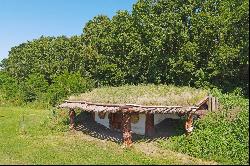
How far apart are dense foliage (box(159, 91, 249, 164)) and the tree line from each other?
608 cm

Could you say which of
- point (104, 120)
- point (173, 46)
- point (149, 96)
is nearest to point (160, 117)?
point (149, 96)

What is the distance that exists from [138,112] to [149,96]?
2.25 metres

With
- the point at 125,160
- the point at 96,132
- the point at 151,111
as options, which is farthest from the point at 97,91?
the point at 125,160

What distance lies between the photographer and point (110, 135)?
96.6ft

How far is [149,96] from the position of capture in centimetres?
2786

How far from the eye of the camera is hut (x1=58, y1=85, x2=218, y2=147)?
25.7 m

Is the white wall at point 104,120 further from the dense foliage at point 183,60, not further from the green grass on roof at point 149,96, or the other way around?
the dense foliage at point 183,60

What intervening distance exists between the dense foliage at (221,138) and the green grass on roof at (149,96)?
169 cm

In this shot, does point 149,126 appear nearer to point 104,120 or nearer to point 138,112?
point 138,112

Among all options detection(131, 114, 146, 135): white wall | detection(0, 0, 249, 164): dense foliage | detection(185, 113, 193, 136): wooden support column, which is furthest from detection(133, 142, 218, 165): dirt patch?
detection(131, 114, 146, 135): white wall

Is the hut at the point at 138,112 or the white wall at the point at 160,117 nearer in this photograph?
the hut at the point at 138,112

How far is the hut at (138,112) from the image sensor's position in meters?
25.7

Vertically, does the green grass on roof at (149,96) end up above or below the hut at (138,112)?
above

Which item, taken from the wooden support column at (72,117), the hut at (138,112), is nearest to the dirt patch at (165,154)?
the hut at (138,112)
